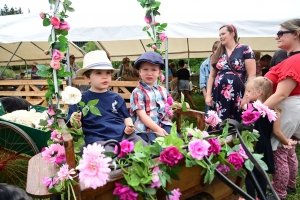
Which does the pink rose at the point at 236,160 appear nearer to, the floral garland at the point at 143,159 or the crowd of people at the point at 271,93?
the floral garland at the point at 143,159

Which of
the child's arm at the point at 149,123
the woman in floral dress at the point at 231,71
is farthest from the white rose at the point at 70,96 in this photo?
the woman in floral dress at the point at 231,71

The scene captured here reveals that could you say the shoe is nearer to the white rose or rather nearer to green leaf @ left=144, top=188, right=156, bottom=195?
green leaf @ left=144, top=188, right=156, bottom=195

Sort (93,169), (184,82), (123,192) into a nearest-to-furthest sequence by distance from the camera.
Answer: (93,169) → (123,192) → (184,82)

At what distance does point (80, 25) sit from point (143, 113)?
13.1 ft

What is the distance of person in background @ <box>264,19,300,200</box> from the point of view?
228cm

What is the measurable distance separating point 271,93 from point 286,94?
137 millimetres

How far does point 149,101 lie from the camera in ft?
7.97

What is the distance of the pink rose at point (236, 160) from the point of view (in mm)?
1476

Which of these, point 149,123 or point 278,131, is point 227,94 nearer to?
point 278,131

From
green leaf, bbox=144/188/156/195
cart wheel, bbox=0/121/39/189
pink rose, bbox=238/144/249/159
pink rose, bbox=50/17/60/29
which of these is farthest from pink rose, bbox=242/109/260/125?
cart wheel, bbox=0/121/39/189

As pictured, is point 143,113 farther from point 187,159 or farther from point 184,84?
point 184,84

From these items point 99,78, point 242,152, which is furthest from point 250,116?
point 99,78

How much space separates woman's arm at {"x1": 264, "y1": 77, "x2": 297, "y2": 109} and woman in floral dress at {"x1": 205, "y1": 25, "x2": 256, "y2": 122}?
67 centimetres

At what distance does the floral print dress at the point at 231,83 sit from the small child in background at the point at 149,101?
37.7 inches
